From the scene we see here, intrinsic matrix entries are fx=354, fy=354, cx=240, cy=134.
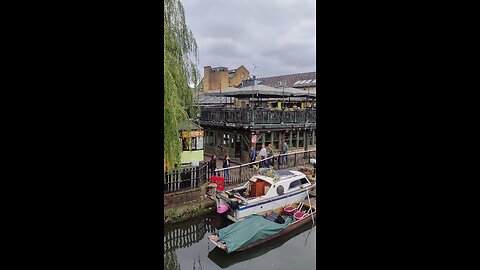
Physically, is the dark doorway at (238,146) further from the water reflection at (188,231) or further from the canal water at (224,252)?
the canal water at (224,252)

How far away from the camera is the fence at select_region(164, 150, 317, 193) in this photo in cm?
955

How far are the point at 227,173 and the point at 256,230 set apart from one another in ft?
10.3

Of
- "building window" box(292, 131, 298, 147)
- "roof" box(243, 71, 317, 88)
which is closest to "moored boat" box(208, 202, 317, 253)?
"building window" box(292, 131, 298, 147)

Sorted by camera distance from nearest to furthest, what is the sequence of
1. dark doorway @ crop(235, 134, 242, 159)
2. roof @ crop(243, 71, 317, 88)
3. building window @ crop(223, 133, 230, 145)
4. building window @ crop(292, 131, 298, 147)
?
dark doorway @ crop(235, 134, 242, 159) < building window @ crop(223, 133, 230, 145) < building window @ crop(292, 131, 298, 147) < roof @ crop(243, 71, 317, 88)

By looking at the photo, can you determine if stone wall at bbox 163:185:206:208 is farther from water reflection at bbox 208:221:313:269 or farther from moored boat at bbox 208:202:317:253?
water reflection at bbox 208:221:313:269

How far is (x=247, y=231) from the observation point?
8.34 metres

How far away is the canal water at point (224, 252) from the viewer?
25.8 ft

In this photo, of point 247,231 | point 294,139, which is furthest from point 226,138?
point 247,231

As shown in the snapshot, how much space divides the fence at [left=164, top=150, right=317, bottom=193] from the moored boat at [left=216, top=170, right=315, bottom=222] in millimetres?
842

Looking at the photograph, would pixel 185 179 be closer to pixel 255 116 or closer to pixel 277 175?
pixel 277 175

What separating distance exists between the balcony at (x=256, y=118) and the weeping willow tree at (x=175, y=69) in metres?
7.68
